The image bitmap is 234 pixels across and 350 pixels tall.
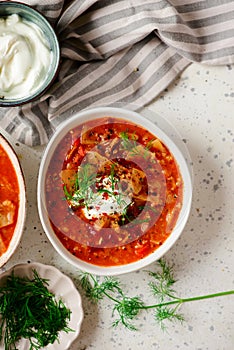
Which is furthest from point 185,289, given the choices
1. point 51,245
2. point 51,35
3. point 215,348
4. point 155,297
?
point 51,35

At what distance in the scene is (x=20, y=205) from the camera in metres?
2.56

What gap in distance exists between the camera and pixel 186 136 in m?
2.71

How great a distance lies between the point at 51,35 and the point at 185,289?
4.41ft

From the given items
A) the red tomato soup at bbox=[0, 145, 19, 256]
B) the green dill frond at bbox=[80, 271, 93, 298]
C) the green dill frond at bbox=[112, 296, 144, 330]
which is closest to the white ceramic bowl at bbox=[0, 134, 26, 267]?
the red tomato soup at bbox=[0, 145, 19, 256]

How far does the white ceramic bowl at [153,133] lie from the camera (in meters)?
2.53

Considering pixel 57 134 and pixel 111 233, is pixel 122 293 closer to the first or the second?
pixel 111 233

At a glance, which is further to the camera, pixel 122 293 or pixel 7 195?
pixel 122 293

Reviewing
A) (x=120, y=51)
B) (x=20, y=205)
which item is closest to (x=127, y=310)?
(x=20, y=205)

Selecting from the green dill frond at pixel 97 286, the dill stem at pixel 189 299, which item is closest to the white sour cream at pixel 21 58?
the green dill frond at pixel 97 286

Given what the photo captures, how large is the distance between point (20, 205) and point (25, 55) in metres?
0.66

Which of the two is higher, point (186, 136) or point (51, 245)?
point (186, 136)

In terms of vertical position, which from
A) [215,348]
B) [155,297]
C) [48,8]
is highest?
[48,8]

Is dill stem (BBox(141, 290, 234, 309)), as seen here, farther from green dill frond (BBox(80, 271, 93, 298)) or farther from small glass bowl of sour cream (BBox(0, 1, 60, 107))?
small glass bowl of sour cream (BBox(0, 1, 60, 107))

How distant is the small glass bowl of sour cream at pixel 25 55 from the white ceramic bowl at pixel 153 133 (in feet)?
0.69
